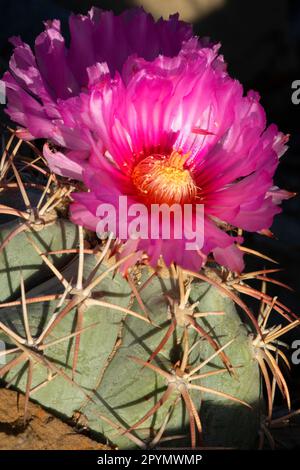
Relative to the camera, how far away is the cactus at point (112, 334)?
755 mm

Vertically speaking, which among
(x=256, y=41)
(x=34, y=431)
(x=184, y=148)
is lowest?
(x=34, y=431)

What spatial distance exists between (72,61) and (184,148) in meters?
0.16

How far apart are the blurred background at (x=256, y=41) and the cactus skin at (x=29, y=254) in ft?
3.40

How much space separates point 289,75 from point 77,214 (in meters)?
1.99

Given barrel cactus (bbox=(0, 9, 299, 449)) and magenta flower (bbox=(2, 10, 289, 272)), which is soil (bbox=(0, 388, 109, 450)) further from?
magenta flower (bbox=(2, 10, 289, 272))

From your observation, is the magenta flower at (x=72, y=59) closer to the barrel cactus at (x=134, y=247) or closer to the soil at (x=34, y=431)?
the barrel cactus at (x=134, y=247)

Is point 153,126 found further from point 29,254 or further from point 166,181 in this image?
point 29,254

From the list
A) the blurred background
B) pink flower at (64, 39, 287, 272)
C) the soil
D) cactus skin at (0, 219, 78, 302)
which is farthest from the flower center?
the blurred background

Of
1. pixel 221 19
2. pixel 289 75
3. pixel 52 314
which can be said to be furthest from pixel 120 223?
pixel 289 75

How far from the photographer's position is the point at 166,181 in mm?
757

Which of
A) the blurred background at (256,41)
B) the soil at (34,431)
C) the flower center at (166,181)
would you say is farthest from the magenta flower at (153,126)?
the blurred background at (256,41)

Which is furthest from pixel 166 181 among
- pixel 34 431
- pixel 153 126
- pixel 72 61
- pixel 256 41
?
pixel 256 41
